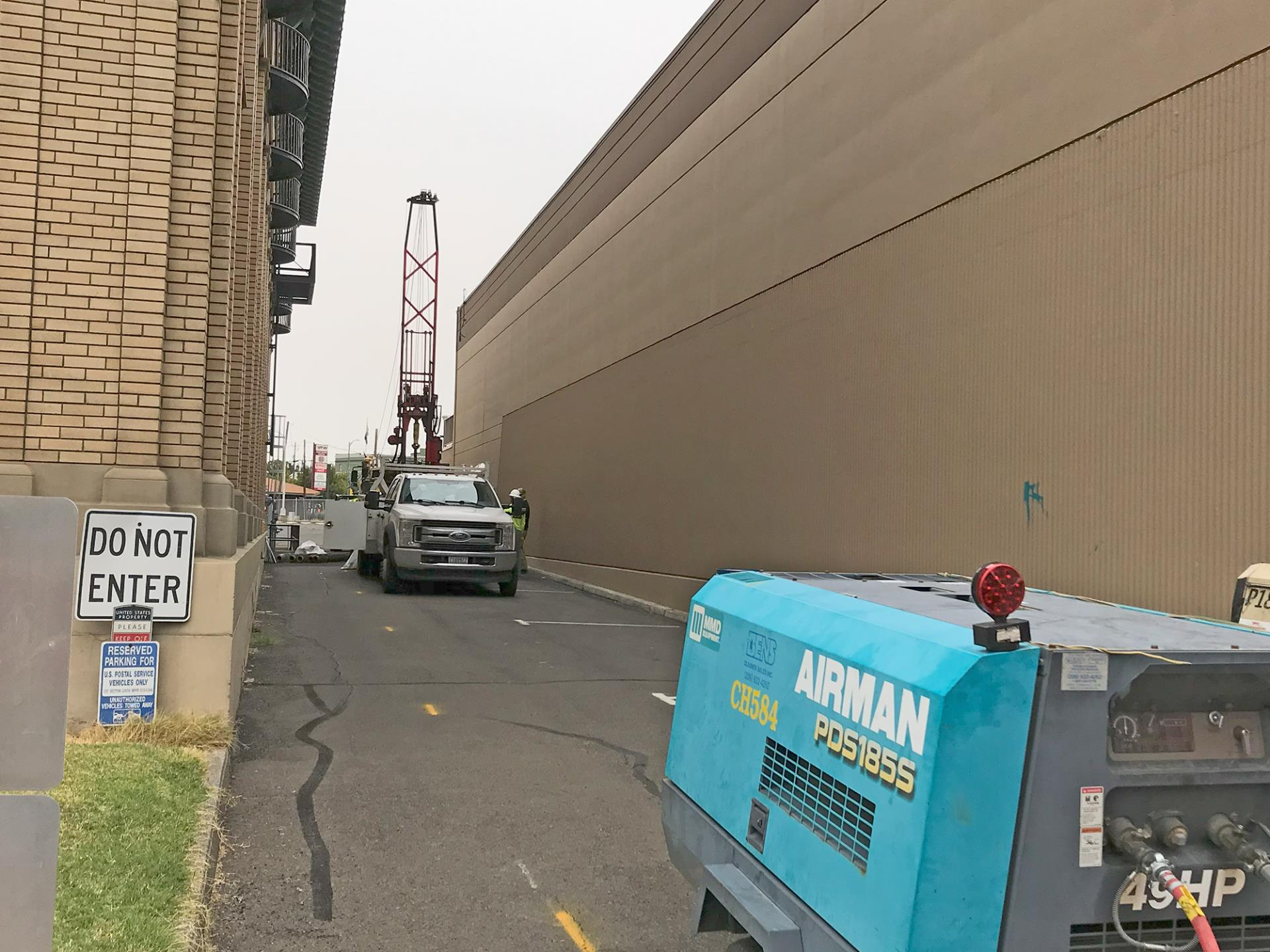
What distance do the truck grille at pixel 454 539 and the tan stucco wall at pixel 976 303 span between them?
3458 mm

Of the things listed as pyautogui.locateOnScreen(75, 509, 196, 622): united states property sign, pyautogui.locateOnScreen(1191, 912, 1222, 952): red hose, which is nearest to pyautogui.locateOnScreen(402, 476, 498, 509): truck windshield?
pyautogui.locateOnScreen(75, 509, 196, 622): united states property sign

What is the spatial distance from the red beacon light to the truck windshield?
20331 mm

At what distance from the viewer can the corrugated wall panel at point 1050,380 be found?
27.3 feet

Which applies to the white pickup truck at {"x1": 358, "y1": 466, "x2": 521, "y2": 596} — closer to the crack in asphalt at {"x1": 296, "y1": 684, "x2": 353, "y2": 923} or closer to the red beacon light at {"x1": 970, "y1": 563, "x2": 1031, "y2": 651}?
the crack in asphalt at {"x1": 296, "y1": 684, "x2": 353, "y2": 923}

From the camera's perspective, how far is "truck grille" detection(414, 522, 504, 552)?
21.4m

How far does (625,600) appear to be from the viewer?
2370cm

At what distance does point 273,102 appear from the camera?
22.1 meters

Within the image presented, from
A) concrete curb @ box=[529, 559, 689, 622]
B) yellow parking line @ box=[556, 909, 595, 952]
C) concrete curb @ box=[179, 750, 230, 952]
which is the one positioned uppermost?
concrete curb @ box=[179, 750, 230, 952]

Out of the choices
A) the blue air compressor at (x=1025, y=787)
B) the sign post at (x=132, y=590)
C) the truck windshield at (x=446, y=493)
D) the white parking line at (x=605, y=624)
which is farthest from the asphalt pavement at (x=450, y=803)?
the truck windshield at (x=446, y=493)

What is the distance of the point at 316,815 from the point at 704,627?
3.37m

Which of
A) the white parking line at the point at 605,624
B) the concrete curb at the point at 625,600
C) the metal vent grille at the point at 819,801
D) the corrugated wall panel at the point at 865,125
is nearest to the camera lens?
the metal vent grille at the point at 819,801

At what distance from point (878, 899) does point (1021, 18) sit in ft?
34.2

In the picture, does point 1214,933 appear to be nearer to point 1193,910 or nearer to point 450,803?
point 1193,910

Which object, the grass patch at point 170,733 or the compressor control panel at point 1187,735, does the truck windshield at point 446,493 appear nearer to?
the grass patch at point 170,733
